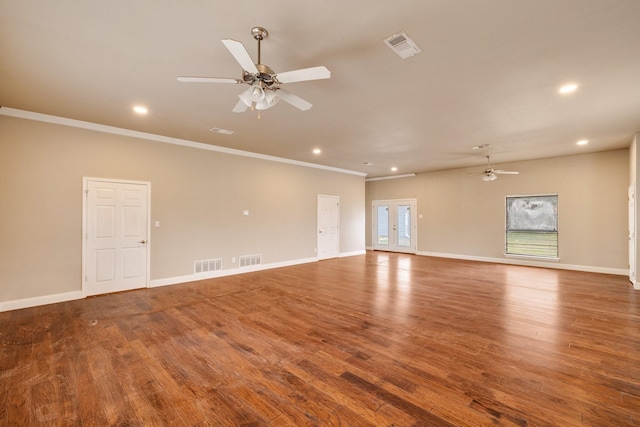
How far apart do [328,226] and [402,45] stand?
6.84 metres

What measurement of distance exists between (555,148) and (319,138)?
5.63m

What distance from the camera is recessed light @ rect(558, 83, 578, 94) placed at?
3.34m

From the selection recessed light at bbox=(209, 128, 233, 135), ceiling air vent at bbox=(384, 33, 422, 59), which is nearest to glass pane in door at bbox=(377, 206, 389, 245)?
recessed light at bbox=(209, 128, 233, 135)

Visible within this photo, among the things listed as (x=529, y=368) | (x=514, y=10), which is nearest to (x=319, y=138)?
(x=514, y=10)

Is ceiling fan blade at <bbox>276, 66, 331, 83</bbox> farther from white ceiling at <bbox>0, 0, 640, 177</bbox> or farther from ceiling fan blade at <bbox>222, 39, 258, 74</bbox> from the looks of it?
white ceiling at <bbox>0, 0, 640, 177</bbox>

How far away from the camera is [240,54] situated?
2.01 m

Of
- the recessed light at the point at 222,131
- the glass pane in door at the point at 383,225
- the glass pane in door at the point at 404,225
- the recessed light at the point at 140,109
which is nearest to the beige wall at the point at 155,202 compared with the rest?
the recessed light at the point at 222,131

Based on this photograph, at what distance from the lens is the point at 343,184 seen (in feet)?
31.6

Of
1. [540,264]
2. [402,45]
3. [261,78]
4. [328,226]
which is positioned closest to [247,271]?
[328,226]

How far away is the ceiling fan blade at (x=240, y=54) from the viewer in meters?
1.87

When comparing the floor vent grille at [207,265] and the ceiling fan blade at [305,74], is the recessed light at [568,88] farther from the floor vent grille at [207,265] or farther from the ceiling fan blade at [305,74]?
the floor vent grille at [207,265]

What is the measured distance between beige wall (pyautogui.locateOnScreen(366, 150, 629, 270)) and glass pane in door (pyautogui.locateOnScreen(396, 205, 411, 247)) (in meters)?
0.45

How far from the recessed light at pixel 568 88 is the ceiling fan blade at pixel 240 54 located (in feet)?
12.3

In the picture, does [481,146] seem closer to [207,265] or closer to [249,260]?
[249,260]
